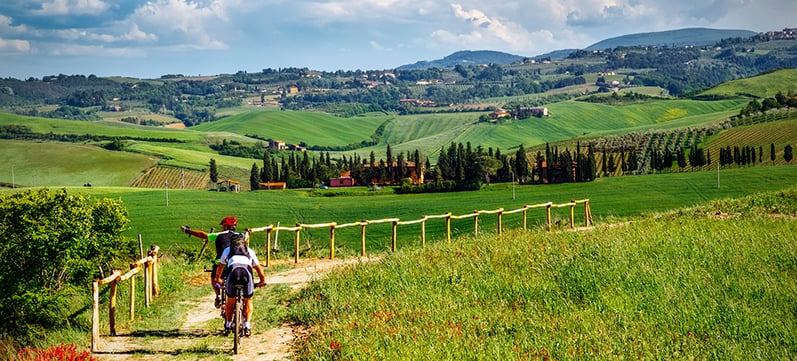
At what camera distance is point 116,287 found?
52.6 ft

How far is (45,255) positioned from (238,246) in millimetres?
8647

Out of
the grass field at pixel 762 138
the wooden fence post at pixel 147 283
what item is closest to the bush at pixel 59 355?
the wooden fence post at pixel 147 283

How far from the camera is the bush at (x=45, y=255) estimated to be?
18297 mm

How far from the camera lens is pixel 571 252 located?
17.2m

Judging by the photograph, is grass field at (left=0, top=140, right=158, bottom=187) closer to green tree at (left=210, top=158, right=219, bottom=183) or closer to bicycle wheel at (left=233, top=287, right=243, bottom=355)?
green tree at (left=210, top=158, right=219, bottom=183)

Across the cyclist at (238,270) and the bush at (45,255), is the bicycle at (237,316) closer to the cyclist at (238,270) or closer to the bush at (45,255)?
the cyclist at (238,270)

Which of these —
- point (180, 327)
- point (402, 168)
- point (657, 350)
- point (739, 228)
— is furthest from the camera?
point (402, 168)

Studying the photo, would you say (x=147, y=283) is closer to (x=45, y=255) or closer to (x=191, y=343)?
(x=45, y=255)

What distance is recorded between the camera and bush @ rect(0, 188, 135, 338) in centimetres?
1830

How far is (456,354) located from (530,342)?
1201mm

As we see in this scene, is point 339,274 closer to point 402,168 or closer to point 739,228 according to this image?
point 739,228

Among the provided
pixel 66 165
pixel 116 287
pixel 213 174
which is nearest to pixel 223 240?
pixel 116 287

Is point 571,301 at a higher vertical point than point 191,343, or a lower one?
higher

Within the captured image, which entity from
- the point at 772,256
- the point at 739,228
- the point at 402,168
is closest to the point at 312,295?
the point at 772,256
